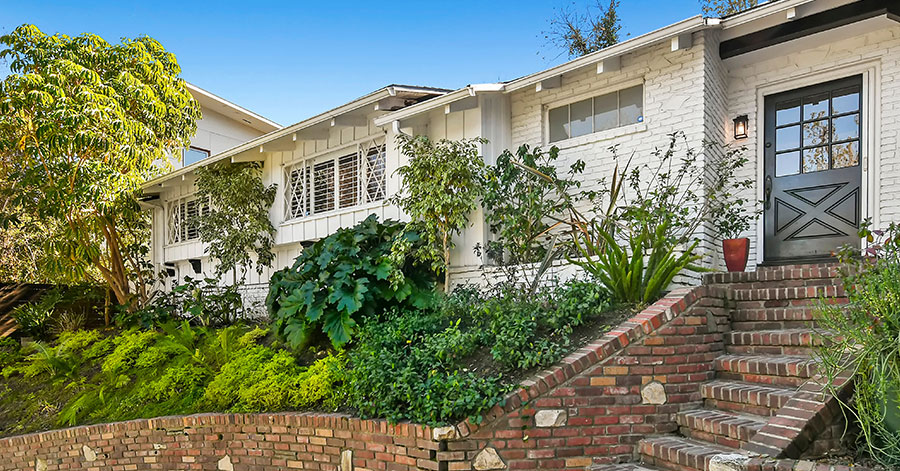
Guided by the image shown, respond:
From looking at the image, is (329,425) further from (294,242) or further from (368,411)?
(294,242)

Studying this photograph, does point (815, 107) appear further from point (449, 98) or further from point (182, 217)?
Result: point (182, 217)

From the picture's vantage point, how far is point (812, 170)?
632 centimetres

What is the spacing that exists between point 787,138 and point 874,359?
151 inches

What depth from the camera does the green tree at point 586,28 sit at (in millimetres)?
13219

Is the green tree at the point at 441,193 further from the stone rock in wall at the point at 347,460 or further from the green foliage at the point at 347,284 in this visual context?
the stone rock in wall at the point at 347,460

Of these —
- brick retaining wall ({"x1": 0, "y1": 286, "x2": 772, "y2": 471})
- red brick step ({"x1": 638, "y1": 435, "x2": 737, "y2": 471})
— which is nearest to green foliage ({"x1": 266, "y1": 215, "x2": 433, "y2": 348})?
brick retaining wall ({"x1": 0, "y1": 286, "x2": 772, "y2": 471})

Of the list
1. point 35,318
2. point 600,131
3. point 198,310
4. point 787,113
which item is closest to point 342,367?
point 600,131

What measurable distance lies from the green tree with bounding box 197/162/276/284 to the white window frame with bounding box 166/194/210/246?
7.31ft

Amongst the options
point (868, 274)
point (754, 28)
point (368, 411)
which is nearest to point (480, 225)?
point (368, 411)

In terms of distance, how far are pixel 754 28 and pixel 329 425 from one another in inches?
219

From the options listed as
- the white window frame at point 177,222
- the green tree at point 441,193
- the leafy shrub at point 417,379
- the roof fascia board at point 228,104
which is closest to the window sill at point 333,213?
the green tree at point 441,193

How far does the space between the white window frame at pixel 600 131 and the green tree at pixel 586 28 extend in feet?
21.4

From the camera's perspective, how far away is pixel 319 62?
14.7m

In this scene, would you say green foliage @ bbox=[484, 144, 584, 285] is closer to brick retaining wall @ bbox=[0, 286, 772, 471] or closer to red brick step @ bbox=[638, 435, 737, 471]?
brick retaining wall @ bbox=[0, 286, 772, 471]
